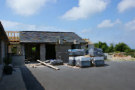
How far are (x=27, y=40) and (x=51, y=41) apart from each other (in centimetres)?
315

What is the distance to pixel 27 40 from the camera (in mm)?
17891

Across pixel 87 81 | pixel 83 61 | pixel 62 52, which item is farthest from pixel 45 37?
pixel 87 81

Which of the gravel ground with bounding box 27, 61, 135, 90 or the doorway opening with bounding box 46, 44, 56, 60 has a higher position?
the doorway opening with bounding box 46, 44, 56, 60

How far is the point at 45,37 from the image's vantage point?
19.8 meters

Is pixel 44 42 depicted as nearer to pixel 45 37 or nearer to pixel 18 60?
pixel 45 37

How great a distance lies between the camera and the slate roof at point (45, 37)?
18297 millimetres

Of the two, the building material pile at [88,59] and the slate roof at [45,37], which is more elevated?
the slate roof at [45,37]

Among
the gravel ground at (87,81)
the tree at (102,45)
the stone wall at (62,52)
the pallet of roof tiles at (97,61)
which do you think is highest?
the tree at (102,45)

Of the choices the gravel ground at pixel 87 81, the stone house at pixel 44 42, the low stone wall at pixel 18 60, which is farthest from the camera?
the stone house at pixel 44 42

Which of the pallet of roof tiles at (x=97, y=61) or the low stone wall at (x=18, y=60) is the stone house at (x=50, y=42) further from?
the pallet of roof tiles at (x=97, y=61)

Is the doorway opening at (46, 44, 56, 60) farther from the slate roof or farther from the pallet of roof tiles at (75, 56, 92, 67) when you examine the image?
the pallet of roof tiles at (75, 56, 92, 67)

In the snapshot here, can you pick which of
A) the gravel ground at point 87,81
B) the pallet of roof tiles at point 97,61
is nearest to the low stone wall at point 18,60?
the gravel ground at point 87,81

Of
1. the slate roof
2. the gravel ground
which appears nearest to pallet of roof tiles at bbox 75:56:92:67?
the gravel ground

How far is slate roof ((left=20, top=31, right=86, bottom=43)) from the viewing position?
18297mm
